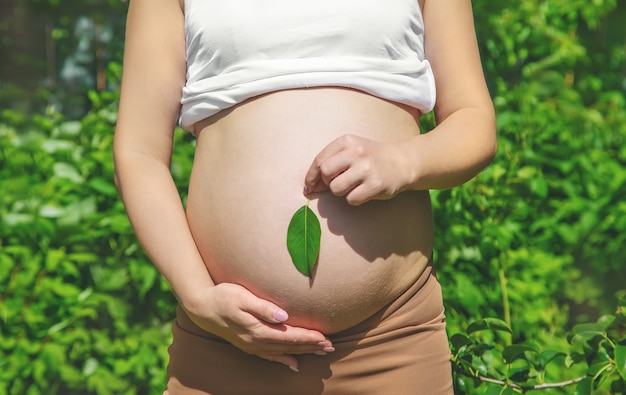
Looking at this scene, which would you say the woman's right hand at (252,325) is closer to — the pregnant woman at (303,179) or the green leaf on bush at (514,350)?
the pregnant woman at (303,179)

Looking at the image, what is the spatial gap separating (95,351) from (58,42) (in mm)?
1799

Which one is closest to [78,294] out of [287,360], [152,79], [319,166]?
[152,79]

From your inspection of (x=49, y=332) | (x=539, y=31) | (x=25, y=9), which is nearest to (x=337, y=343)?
(x=49, y=332)

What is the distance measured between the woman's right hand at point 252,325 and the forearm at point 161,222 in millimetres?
37

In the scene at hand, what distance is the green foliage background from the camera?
7.81ft

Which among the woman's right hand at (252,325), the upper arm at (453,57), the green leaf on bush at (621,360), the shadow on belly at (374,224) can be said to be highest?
the upper arm at (453,57)

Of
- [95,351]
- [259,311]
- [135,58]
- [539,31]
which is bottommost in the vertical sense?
[95,351]

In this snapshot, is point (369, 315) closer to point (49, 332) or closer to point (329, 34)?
point (329, 34)

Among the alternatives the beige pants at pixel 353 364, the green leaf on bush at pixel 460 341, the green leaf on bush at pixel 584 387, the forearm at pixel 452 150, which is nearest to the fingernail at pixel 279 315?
the beige pants at pixel 353 364

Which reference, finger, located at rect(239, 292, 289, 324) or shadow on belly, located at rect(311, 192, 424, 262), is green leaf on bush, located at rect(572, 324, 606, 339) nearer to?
shadow on belly, located at rect(311, 192, 424, 262)

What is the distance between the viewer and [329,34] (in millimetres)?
1292

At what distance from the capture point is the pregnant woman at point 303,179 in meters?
1.24

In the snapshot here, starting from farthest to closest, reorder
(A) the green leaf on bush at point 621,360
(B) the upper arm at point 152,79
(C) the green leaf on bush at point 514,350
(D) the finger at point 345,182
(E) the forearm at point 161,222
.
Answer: (C) the green leaf on bush at point 514,350 → (A) the green leaf on bush at point 621,360 → (B) the upper arm at point 152,79 → (E) the forearm at point 161,222 → (D) the finger at point 345,182

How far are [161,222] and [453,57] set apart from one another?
568 mm
